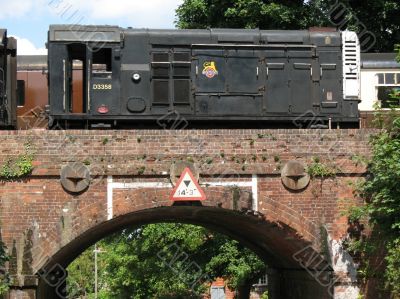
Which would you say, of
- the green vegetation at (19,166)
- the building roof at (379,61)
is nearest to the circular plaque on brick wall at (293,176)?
the green vegetation at (19,166)

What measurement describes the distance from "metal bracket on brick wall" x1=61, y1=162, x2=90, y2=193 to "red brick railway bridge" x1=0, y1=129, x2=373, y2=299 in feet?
0.07

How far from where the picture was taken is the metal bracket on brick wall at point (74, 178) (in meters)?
15.1

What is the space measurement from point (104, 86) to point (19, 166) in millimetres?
3232

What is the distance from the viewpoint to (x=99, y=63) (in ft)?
58.2

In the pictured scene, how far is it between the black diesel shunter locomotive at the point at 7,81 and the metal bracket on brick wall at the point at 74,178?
2.84m

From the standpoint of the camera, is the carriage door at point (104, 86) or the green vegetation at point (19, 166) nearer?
the green vegetation at point (19, 166)

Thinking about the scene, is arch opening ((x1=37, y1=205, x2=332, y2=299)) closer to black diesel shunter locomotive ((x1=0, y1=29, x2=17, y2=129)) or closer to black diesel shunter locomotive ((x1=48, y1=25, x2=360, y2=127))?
black diesel shunter locomotive ((x1=48, y1=25, x2=360, y2=127))

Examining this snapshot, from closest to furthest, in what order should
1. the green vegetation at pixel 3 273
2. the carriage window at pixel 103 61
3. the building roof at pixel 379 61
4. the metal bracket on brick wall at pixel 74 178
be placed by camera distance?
1. the green vegetation at pixel 3 273
2. the metal bracket on brick wall at pixel 74 178
3. the carriage window at pixel 103 61
4. the building roof at pixel 379 61

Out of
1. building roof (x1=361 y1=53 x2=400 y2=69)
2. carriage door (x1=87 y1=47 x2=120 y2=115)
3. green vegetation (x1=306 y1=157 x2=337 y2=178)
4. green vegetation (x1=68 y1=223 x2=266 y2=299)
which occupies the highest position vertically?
building roof (x1=361 y1=53 x2=400 y2=69)

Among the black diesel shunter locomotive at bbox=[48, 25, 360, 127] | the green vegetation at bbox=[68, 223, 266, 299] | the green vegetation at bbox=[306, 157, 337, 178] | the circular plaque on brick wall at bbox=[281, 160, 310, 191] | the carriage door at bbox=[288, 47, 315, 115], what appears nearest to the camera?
the circular plaque on brick wall at bbox=[281, 160, 310, 191]

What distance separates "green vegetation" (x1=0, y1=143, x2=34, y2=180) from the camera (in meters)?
15.0

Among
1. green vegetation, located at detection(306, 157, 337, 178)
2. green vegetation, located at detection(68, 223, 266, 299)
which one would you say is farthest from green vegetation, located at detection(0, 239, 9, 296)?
green vegetation, located at detection(68, 223, 266, 299)

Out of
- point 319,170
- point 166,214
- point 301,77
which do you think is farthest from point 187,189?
point 301,77

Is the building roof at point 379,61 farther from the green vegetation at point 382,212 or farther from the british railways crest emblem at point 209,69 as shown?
the green vegetation at point 382,212
